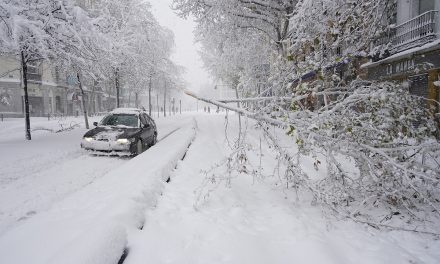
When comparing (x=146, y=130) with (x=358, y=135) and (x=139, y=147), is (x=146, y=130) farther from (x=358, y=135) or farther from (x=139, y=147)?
(x=358, y=135)

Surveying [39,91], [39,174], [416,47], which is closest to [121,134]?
[39,174]

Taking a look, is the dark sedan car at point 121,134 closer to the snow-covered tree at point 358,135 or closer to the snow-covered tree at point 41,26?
the snow-covered tree at point 41,26

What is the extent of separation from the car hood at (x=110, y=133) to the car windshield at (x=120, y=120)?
578 mm

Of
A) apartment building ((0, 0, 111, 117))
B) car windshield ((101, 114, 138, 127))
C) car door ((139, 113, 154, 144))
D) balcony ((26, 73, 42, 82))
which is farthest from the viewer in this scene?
balcony ((26, 73, 42, 82))

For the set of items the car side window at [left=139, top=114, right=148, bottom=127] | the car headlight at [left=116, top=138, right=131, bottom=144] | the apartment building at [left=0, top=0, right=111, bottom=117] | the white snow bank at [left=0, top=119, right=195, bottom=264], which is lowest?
the white snow bank at [left=0, top=119, right=195, bottom=264]

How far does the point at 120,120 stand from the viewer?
Answer: 1146 centimetres

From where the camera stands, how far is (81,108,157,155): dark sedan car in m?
9.94

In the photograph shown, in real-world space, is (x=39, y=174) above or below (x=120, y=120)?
below

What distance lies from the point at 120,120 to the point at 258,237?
8.59m

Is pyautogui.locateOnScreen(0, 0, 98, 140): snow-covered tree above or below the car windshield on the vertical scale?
above

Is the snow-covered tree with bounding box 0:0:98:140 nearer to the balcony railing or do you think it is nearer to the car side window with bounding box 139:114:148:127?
the car side window with bounding box 139:114:148:127

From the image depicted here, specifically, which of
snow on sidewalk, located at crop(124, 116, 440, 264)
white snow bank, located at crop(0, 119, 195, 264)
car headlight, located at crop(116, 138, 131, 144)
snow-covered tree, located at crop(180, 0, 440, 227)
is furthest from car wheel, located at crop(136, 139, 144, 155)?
snow-covered tree, located at crop(180, 0, 440, 227)

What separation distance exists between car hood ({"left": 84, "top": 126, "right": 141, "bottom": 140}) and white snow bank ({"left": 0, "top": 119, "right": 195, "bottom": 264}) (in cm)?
414

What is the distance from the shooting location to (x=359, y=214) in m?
4.77
